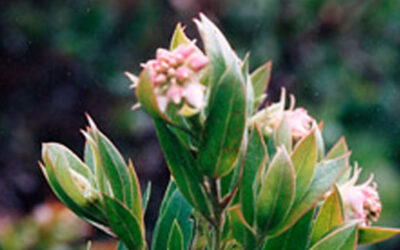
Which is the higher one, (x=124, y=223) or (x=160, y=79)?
(x=160, y=79)

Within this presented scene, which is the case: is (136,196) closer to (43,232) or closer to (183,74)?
(183,74)

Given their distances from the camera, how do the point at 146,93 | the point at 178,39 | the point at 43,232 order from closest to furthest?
the point at 146,93 → the point at 178,39 → the point at 43,232

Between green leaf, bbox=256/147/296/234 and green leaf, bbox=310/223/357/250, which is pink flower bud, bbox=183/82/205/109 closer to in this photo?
green leaf, bbox=256/147/296/234

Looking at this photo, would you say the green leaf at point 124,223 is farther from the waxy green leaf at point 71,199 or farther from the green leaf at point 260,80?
the green leaf at point 260,80

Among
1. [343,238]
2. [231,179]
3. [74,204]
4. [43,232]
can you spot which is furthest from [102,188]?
[43,232]

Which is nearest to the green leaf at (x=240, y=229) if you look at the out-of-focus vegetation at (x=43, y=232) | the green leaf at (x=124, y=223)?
the green leaf at (x=124, y=223)

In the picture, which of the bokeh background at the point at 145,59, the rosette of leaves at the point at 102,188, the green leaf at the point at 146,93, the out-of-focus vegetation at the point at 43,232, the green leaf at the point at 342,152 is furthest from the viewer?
the bokeh background at the point at 145,59

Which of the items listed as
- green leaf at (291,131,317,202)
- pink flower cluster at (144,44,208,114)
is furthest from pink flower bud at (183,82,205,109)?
green leaf at (291,131,317,202)
